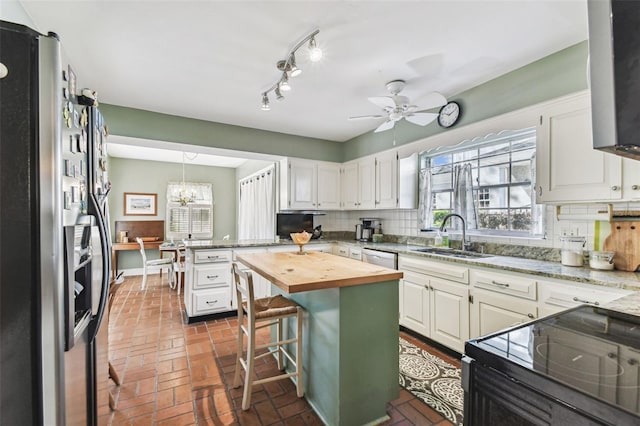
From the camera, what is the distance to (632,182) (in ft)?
6.05

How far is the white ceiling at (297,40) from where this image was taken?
182cm

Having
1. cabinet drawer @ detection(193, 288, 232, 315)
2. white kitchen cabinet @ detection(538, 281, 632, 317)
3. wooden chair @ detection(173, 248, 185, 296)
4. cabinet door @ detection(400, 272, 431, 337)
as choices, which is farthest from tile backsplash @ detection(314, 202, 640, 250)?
wooden chair @ detection(173, 248, 185, 296)

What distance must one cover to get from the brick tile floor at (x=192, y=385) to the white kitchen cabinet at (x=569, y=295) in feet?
3.08

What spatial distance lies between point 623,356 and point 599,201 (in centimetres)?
180

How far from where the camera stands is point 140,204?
6.51 m

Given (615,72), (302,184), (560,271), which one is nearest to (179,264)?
(302,184)

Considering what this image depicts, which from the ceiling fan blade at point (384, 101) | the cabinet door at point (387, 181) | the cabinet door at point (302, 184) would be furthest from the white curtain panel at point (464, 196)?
the cabinet door at point (302, 184)

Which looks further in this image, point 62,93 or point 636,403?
point 62,93

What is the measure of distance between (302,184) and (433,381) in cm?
311

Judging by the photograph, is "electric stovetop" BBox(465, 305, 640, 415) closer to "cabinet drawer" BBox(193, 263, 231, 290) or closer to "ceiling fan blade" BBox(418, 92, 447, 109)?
"ceiling fan blade" BBox(418, 92, 447, 109)

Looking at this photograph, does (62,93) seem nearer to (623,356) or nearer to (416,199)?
(623,356)

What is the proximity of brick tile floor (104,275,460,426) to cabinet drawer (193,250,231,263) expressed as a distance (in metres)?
0.74

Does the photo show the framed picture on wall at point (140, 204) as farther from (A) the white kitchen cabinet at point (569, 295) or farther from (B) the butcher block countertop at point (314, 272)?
(A) the white kitchen cabinet at point (569, 295)

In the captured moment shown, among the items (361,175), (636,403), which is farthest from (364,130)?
(636,403)
